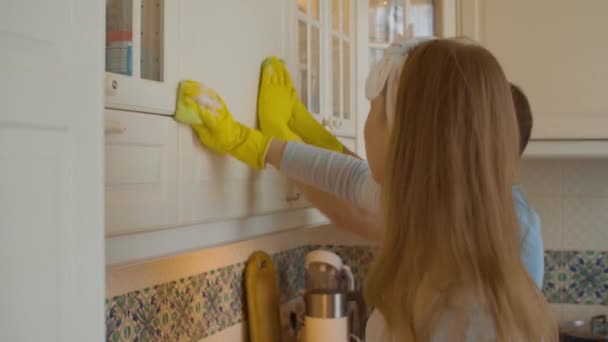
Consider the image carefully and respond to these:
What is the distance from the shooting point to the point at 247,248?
1.83m

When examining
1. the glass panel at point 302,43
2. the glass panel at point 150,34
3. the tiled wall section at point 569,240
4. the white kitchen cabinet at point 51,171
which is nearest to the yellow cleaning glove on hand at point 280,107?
the glass panel at point 302,43

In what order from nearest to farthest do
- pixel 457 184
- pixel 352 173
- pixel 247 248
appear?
1. pixel 457 184
2. pixel 352 173
3. pixel 247 248

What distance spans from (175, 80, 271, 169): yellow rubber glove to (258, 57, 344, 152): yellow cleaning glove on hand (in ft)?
0.20

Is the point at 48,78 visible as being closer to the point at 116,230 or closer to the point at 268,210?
the point at 116,230

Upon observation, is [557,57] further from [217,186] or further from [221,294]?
[217,186]

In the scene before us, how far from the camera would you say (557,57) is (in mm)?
1941

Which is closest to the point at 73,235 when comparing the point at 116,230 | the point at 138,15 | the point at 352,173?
the point at 116,230

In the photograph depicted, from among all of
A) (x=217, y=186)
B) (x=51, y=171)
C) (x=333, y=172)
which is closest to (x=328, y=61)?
(x=333, y=172)

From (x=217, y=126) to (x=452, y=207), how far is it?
38 centimetres

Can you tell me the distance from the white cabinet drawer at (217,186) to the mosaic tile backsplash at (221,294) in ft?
1.11

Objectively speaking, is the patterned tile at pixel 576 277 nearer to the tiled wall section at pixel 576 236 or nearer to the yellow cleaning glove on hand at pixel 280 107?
the tiled wall section at pixel 576 236

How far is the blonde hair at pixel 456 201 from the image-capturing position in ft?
3.14

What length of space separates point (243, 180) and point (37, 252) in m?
0.69

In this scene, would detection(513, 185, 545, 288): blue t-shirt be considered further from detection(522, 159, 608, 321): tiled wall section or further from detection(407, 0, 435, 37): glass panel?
detection(522, 159, 608, 321): tiled wall section
